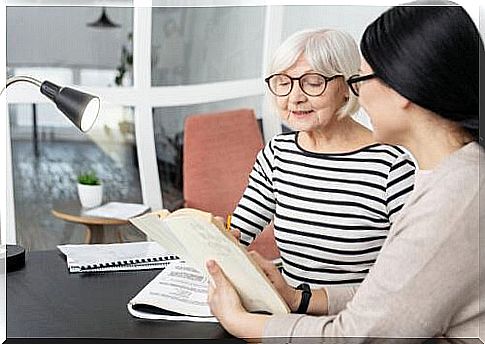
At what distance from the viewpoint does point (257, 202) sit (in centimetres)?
133

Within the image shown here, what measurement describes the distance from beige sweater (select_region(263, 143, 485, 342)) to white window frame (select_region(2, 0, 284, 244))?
12.4 inches

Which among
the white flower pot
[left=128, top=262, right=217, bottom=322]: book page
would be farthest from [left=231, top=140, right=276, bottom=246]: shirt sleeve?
the white flower pot

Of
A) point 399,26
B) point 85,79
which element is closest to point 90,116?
point 85,79

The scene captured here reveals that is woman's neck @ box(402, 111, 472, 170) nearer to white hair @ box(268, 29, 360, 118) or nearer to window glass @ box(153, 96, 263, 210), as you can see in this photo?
white hair @ box(268, 29, 360, 118)

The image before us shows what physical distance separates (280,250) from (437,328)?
29 centimetres

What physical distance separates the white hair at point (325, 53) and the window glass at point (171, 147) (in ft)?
0.52

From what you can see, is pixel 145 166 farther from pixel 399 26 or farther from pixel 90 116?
pixel 399 26

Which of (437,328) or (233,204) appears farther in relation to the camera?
(233,204)

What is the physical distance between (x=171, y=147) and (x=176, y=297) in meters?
0.26

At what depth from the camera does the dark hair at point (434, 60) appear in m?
1.13

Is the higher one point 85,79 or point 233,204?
point 85,79

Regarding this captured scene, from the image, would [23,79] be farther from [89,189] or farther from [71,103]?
[89,189]

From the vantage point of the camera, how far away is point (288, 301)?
1254 millimetres

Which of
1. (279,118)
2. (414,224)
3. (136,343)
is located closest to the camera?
(414,224)
